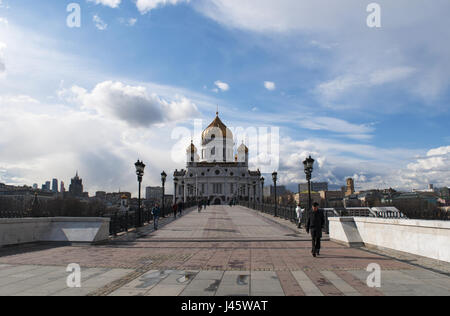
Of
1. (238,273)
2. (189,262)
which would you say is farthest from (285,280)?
(189,262)

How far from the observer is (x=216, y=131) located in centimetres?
10450

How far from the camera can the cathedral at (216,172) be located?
101062mm

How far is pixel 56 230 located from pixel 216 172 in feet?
293

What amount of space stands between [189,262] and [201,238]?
628cm

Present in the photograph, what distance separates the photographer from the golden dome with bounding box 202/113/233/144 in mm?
104375

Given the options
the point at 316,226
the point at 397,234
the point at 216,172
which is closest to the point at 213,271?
the point at 316,226

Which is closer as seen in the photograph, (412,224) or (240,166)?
(412,224)

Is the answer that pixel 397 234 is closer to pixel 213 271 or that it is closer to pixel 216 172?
pixel 213 271

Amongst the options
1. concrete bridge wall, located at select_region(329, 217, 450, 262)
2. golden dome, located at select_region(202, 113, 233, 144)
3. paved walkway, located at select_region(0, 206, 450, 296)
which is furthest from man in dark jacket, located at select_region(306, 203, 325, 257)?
golden dome, located at select_region(202, 113, 233, 144)

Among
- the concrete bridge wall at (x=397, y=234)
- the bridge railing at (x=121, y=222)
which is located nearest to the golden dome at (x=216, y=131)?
the bridge railing at (x=121, y=222)

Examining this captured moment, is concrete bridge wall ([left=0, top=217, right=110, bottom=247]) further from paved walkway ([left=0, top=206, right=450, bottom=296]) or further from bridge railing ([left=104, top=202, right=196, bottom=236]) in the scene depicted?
bridge railing ([left=104, top=202, right=196, bottom=236])
